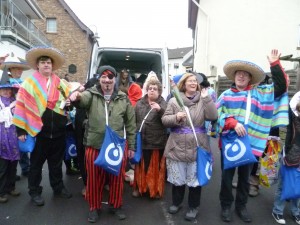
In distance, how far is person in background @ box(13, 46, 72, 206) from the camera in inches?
141

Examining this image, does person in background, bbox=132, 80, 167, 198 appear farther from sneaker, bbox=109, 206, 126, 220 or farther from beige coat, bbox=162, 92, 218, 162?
sneaker, bbox=109, 206, 126, 220

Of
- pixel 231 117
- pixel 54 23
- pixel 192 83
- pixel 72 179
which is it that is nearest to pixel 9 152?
pixel 72 179

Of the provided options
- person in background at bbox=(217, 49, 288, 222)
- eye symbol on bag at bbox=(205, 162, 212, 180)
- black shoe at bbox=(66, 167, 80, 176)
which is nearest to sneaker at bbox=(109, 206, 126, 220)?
eye symbol on bag at bbox=(205, 162, 212, 180)

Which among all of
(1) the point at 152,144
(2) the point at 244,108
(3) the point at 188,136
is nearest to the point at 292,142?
(2) the point at 244,108

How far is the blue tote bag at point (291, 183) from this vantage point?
3447 millimetres

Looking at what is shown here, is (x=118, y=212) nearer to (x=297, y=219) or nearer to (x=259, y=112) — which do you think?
(x=259, y=112)

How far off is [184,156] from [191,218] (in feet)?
2.62

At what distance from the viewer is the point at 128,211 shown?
3807 millimetres

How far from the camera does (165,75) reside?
5.72m

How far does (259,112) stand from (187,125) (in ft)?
2.82

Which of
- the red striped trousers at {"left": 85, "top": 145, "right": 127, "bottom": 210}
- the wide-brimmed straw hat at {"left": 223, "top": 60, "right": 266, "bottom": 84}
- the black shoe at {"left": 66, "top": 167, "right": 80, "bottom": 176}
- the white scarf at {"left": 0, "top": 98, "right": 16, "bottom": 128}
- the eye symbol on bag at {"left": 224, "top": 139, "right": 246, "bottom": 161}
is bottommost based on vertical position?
the black shoe at {"left": 66, "top": 167, "right": 80, "bottom": 176}

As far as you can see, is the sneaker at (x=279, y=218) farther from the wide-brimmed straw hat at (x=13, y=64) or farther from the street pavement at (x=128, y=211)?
the wide-brimmed straw hat at (x=13, y=64)

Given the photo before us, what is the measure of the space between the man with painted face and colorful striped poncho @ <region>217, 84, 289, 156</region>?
1.21m

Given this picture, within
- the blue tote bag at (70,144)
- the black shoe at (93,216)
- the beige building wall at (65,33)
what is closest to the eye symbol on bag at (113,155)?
the black shoe at (93,216)
